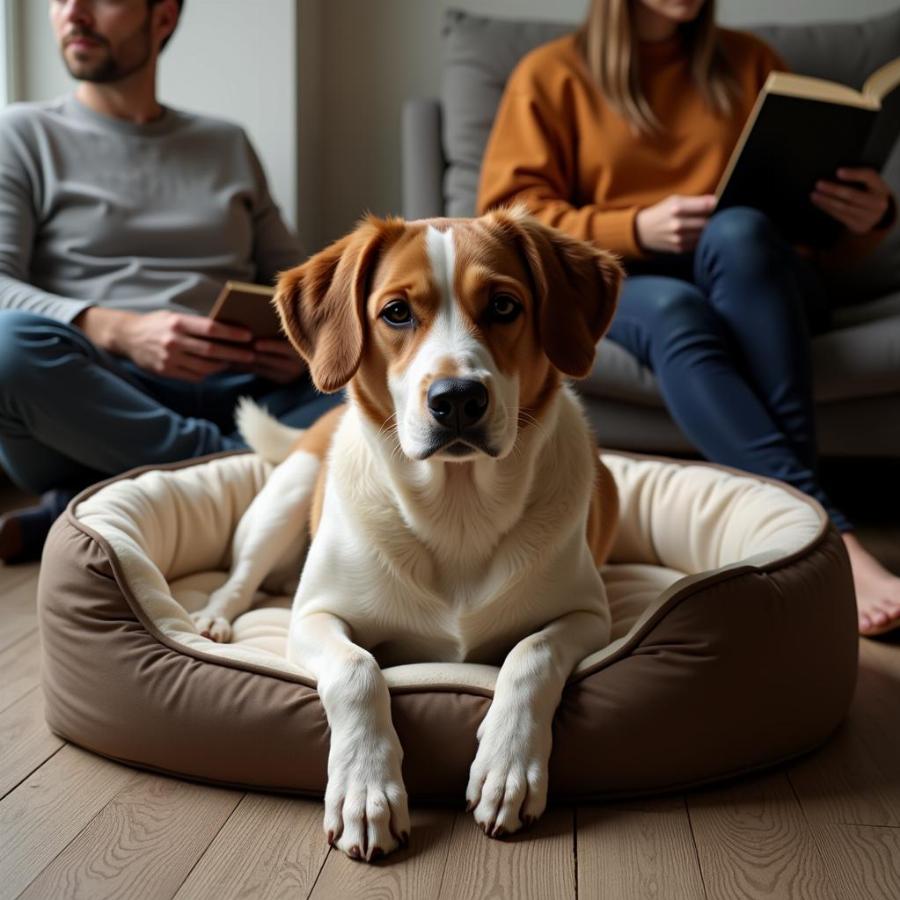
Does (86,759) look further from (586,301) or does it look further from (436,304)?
(586,301)

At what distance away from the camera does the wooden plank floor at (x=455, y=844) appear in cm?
132

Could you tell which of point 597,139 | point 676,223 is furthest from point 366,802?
point 597,139

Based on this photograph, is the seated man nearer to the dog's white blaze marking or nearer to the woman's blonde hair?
the woman's blonde hair

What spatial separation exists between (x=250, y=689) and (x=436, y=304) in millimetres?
611

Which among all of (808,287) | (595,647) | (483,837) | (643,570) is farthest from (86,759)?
(808,287)

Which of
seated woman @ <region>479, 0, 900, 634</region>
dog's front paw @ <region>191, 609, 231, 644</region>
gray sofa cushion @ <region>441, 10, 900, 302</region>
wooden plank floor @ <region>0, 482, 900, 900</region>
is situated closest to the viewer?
wooden plank floor @ <region>0, 482, 900, 900</region>

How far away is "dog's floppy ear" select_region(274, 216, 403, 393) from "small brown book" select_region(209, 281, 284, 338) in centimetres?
77

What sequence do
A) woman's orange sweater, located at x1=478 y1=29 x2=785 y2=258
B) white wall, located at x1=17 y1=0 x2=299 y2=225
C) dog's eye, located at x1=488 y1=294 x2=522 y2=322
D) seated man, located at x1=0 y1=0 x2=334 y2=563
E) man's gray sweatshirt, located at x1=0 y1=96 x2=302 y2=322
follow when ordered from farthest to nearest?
white wall, located at x1=17 y1=0 x2=299 y2=225
woman's orange sweater, located at x1=478 y1=29 x2=785 y2=258
man's gray sweatshirt, located at x1=0 y1=96 x2=302 y2=322
seated man, located at x1=0 y1=0 x2=334 y2=563
dog's eye, located at x1=488 y1=294 x2=522 y2=322

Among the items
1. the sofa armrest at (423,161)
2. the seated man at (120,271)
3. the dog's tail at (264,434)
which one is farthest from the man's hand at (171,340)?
the sofa armrest at (423,161)

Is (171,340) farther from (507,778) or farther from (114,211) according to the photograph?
(507,778)

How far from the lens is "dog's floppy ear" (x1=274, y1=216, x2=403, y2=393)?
164cm

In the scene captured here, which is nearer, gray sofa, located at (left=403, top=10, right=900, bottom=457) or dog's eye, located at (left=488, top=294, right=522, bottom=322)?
dog's eye, located at (left=488, top=294, right=522, bottom=322)

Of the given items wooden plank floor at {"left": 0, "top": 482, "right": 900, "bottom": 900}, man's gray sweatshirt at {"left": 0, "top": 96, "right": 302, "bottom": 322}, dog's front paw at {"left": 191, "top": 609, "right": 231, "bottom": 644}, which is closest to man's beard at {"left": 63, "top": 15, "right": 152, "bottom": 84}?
man's gray sweatshirt at {"left": 0, "top": 96, "right": 302, "bottom": 322}

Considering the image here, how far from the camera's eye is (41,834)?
1431mm
